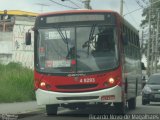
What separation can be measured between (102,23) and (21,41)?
62.2 metres

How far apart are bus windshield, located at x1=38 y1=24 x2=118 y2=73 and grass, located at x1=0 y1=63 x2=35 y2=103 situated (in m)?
7.94

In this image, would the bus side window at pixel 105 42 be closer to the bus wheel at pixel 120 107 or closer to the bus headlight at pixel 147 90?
the bus wheel at pixel 120 107

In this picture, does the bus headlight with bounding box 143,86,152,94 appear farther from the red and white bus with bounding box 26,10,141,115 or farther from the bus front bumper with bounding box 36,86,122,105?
the bus front bumper with bounding box 36,86,122,105

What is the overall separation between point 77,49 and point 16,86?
35.2 feet

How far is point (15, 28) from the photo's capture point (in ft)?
267

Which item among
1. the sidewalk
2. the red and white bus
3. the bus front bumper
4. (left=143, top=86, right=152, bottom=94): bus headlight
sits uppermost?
the red and white bus

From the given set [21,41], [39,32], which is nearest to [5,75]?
[39,32]

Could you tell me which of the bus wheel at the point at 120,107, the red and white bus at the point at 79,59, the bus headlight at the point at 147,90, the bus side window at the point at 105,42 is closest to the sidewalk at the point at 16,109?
the red and white bus at the point at 79,59

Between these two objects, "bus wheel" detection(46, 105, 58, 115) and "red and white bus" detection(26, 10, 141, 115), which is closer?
"red and white bus" detection(26, 10, 141, 115)

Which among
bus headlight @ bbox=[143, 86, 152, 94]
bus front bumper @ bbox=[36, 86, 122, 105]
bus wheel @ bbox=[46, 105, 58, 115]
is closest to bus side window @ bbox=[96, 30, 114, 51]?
bus front bumper @ bbox=[36, 86, 122, 105]

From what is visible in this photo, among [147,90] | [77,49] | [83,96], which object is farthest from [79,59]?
[147,90]

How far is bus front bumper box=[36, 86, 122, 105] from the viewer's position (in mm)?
18188

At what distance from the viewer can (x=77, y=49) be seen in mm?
18656

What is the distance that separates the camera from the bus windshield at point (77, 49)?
60.6ft
